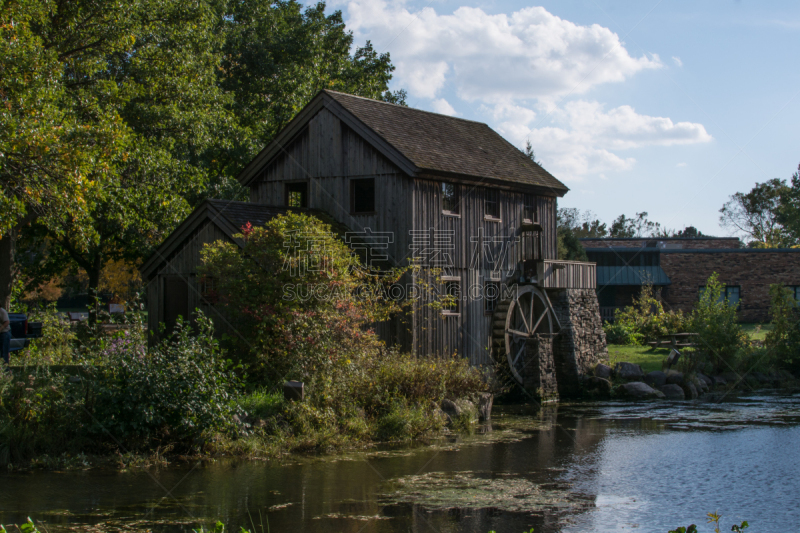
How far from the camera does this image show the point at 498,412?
1930 cm

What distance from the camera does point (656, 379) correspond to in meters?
23.4

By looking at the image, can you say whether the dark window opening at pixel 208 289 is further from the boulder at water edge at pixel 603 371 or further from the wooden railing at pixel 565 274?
the boulder at water edge at pixel 603 371

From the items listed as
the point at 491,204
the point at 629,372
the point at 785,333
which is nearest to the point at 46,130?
the point at 491,204

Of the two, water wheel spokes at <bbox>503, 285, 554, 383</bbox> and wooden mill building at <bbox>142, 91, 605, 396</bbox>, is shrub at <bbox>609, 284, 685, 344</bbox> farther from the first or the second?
wooden mill building at <bbox>142, 91, 605, 396</bbox>

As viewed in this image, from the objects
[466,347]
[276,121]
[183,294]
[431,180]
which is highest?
[276,121]

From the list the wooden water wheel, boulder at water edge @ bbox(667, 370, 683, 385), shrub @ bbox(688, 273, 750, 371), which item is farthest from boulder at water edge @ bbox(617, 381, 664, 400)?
shrub @ bbox(688, 273, 750, 371)

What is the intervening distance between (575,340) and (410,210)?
8363 millimetres

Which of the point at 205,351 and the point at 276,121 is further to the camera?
the point at 276,121

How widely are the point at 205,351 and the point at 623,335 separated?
24347 mm

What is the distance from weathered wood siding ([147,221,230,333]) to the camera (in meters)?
17.4

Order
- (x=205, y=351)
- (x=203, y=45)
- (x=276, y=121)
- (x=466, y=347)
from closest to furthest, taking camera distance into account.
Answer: (x=205, y=351)
(x=466, y=347)
(x=203, y=45)
(x=276, y=121)

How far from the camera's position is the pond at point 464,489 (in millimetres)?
9023

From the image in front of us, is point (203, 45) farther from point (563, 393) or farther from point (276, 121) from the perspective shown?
point (563, 393)

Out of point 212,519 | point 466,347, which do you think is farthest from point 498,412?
point 212,519
